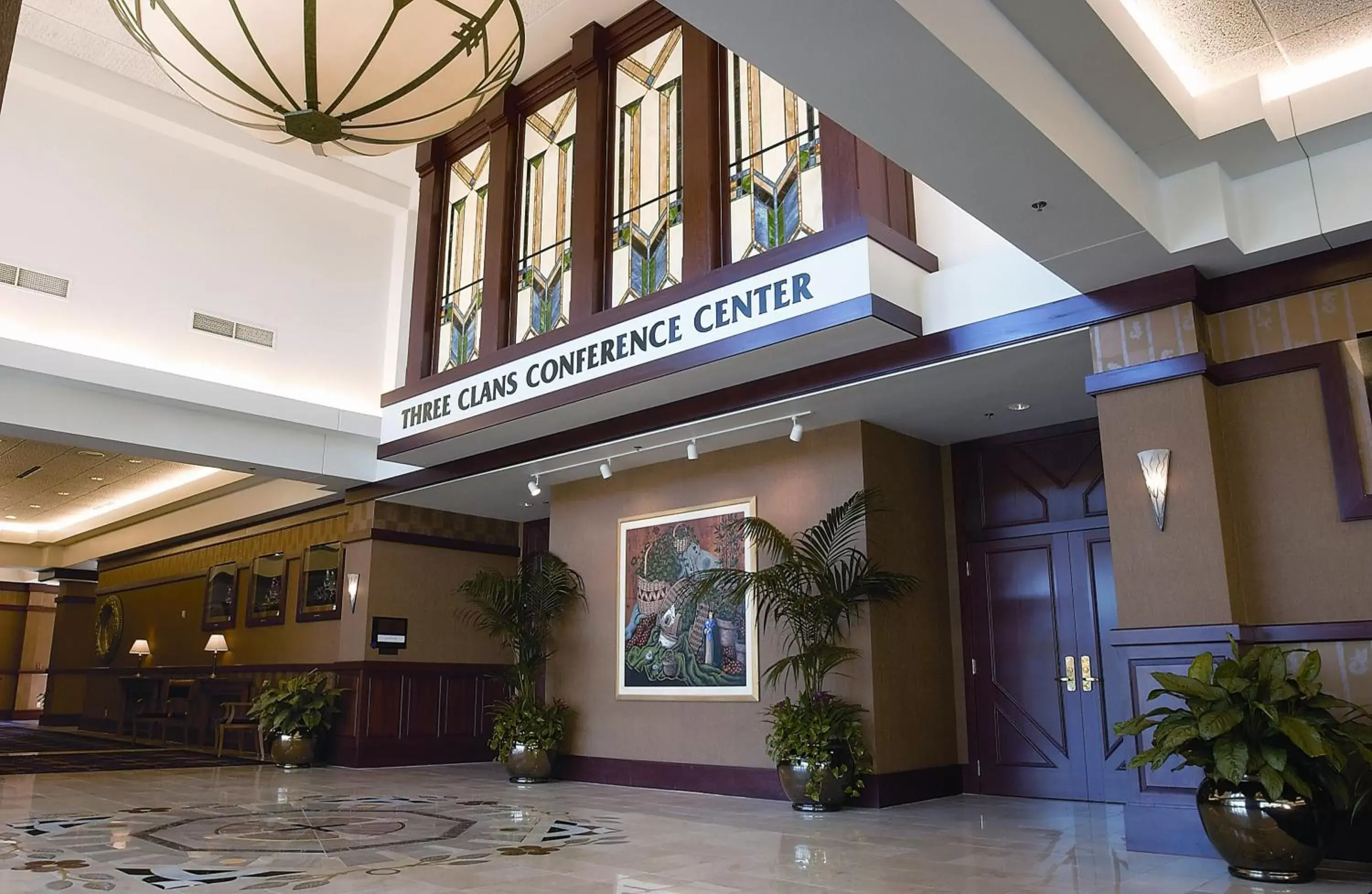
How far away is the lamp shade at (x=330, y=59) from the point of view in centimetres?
290

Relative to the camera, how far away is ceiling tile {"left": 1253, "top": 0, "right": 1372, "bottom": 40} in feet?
16.0

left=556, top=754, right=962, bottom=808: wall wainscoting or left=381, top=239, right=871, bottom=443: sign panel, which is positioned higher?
left=381, top=239, right=871, bottom=443: sign panel

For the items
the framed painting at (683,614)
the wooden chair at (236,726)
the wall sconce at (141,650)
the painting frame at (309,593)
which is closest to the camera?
the framed painting at (683,614)

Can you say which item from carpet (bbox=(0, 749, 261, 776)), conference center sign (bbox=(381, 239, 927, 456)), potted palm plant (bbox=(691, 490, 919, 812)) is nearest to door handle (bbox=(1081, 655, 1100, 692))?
potted palm plant (bbox=(691, 490, 919, 812))

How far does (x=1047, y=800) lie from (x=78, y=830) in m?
6.72

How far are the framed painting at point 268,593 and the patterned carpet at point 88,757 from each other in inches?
67.7

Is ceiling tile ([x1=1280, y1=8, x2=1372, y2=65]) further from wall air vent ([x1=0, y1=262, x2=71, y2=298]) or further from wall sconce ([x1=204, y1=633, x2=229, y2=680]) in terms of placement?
wall sconce ([x1=204, y1=633, x2=229, y2=680])

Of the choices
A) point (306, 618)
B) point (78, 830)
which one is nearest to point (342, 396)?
point (306, 618)

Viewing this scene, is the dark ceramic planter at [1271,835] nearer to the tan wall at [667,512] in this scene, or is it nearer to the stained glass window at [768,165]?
the tan wall at [667,512]

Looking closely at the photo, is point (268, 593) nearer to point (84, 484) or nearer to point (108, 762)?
point (108, 762)

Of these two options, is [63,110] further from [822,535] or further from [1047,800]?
[1047,800]

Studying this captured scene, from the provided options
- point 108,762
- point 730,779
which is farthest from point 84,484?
point 730,779

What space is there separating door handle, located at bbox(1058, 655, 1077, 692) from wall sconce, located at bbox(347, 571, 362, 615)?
747cm

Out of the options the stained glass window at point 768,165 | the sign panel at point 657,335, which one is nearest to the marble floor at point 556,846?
the sign panel at point 657,335
